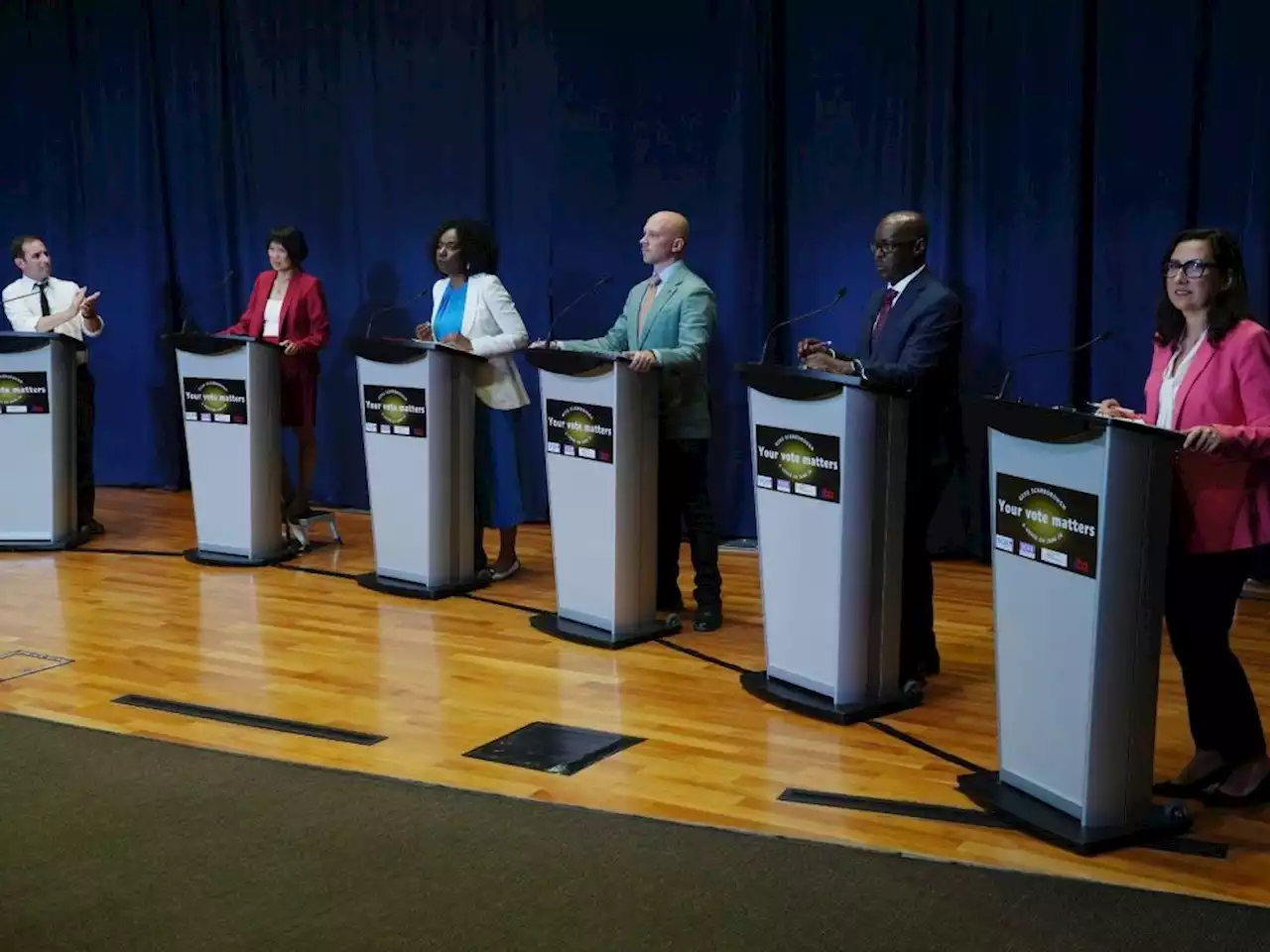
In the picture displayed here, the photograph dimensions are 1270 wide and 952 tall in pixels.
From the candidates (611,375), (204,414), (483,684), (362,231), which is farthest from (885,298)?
(362,231)

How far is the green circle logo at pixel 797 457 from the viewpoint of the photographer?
4055 millimetres

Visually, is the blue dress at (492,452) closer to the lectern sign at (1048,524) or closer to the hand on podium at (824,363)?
the hand on podium at (824,363)

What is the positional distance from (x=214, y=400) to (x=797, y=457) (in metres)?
3.11

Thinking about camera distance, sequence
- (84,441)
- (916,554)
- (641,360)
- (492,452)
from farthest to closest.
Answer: (84,441), (492,452), (641,360), (916,554)

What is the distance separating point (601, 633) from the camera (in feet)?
16.6

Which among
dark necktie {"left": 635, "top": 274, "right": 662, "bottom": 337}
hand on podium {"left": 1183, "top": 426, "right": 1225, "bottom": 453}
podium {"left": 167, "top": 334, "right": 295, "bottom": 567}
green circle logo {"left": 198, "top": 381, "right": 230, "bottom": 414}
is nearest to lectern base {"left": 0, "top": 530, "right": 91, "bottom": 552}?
podium {"left": 167, "top": 334, "right": 295, "bottom": 567}

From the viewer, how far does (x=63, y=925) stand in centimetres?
281

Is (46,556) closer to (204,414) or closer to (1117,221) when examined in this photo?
(204,414)

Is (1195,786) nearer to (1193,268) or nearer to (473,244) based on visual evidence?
(1193,268)

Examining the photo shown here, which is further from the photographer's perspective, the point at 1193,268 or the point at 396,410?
the point at 396,410

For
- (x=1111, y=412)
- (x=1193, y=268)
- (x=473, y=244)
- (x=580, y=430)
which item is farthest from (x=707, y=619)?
(x=1193, y=268)

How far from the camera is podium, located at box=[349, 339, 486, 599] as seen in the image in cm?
559

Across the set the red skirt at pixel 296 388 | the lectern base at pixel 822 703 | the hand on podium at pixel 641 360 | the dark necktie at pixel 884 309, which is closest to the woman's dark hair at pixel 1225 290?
the dark necktie at pixel 884 309

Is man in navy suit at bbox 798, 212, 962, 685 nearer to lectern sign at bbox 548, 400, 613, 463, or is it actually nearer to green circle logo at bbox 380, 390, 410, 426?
lectern sign at bbox 548, 400, 613, 463
